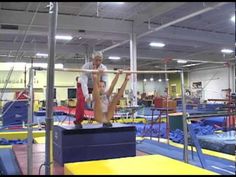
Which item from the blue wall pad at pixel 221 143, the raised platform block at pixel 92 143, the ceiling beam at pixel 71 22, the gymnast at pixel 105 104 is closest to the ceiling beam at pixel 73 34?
the ceiling beam at pixel 71 22

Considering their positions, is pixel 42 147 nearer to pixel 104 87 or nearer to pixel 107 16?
pixel 104 87

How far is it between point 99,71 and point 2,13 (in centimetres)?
679

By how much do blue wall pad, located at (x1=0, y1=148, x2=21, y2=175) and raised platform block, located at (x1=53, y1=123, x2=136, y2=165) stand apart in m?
0.57

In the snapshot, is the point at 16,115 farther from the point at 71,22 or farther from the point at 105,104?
the point at 105,104

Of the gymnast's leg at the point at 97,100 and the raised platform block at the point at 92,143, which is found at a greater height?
the gymnast's leg at the point at 97,100

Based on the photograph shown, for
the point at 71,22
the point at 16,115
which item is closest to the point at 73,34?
the point at 71,22

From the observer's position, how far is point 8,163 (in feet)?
14.5

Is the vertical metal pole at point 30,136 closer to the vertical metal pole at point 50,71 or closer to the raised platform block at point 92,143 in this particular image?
the raised platform block at point 92,143

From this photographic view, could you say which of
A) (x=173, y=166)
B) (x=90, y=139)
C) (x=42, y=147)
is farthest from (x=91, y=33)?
(x=173, y=166)

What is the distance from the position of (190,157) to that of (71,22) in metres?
6.40

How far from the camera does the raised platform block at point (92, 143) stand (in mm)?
3842

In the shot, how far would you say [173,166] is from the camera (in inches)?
112

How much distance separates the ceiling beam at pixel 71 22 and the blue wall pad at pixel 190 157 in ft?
16.6

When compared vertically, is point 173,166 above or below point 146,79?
below
